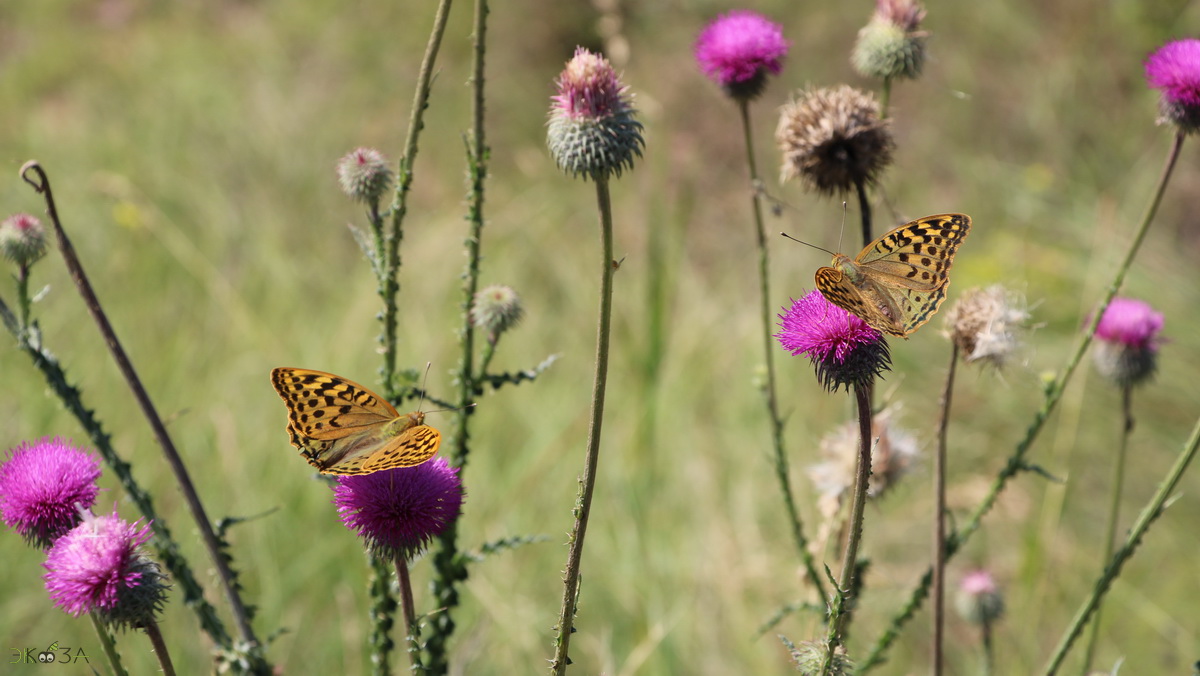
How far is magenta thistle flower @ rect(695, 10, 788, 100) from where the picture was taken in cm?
282

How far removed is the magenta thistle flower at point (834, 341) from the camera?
5.85ft

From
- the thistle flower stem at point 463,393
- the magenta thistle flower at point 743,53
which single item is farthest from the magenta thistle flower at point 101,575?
the magenta thistle flower at point 743,53

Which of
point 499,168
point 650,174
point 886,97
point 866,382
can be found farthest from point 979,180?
point 866,382

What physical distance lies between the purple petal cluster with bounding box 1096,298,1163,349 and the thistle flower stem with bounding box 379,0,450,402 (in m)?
2.40

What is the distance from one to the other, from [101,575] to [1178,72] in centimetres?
285

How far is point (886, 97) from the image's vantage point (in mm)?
2740

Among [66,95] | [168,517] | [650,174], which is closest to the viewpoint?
[168,517]

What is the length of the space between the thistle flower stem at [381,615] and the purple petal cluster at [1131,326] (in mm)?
2506

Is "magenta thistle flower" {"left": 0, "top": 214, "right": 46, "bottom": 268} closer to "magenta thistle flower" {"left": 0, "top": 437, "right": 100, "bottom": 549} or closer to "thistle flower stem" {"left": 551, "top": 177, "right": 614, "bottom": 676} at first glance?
"magenta thistle flower" {"left": 0, "top": 437, "right": 100, "bottom": 549}

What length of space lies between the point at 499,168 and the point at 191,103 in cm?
343

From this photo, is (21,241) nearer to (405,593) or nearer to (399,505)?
(399,505)

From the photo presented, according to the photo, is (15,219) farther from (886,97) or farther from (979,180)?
(979,180)

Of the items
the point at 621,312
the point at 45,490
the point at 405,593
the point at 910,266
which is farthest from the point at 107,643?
the point at 621,312

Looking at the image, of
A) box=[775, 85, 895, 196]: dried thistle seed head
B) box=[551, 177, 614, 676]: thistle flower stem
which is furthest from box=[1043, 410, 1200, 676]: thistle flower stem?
box=[551, 177, 614, 676]: thistle flower stem
